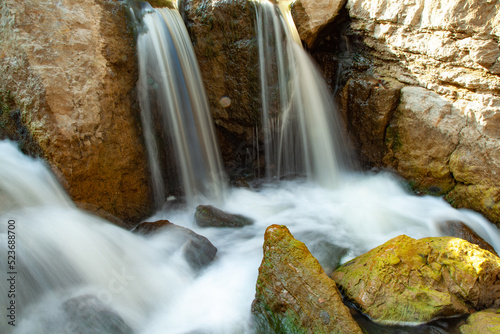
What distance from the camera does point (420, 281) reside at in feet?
8.45

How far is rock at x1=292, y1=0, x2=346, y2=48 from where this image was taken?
4.88 meters

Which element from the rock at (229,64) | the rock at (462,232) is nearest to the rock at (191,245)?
the rock at (229,64)

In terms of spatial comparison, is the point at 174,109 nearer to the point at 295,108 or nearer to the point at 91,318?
the point at 295,108

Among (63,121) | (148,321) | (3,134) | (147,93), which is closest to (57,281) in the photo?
(148,321)

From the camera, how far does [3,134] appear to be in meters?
3.36

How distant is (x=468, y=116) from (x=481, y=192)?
980 millimetres

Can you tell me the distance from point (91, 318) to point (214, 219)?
1.95m

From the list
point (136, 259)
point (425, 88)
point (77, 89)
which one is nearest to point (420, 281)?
point (136, 259)

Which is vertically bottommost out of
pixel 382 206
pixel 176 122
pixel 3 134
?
pixel 382 206

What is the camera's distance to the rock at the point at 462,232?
357cm

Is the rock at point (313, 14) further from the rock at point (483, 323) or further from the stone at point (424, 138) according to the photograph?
the rock at point (483, 323)

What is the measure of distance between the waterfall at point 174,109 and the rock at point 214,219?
23.6 inches

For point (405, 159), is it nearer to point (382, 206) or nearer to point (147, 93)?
point (382, 206)

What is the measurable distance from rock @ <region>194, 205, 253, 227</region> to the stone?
258cm
